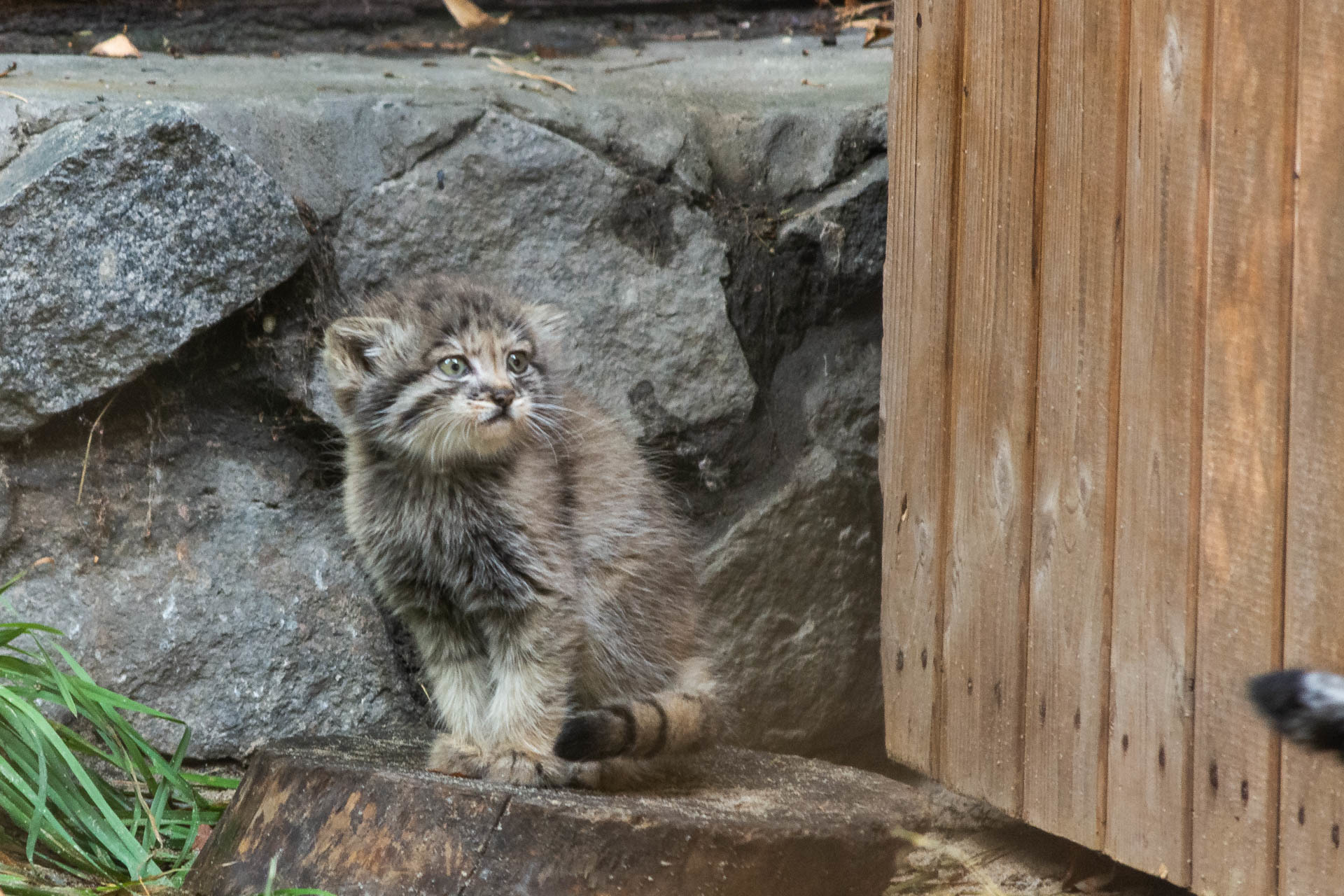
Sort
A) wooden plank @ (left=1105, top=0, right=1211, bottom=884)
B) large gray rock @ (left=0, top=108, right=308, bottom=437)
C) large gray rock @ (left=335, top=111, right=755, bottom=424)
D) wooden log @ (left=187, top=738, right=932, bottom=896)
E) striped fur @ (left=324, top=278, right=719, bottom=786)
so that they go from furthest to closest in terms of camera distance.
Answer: large gray rock @ (left=335, top=111, right=755, bottom=424) → large gray rock @ (left=0, top=108, right=308, bottom=437) → striped fur @ (left=324, top=278, right=719, bottom=786) → wooden log @ (left=187, top=738, right=932, bottom=896) → wooden plank @ (left=1105, top=0, right=1211, bottom=884)

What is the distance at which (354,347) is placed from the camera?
3.34 m

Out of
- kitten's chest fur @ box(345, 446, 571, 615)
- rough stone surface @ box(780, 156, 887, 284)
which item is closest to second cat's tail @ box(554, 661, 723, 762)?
kitten's chest fur @ box(345, 446, 571, 615)

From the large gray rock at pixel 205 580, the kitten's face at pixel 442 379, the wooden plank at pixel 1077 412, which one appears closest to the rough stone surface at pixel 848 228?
the kitten's face at pixel 442 379

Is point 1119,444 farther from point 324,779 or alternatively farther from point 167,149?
point 167,149

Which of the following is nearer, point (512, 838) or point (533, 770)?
point (512, 838)

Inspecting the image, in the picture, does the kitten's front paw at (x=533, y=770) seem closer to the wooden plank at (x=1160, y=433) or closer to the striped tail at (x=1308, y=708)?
the wooden plank at (x=1160, y=433)

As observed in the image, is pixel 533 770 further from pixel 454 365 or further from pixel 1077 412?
pixel 1077 412

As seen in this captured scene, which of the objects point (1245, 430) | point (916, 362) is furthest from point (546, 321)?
point (1245, 430)

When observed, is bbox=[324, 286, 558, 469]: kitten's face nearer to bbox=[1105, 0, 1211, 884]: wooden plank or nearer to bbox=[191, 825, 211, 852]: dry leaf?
bbox=[191, 825, 211, 852]: dry leaf

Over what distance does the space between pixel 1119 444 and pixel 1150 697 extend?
51 cm

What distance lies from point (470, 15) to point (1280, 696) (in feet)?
14.1

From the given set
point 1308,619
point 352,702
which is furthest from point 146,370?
point 1308,619

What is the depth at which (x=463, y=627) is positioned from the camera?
3373 mm

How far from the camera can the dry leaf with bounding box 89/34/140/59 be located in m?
4.51
